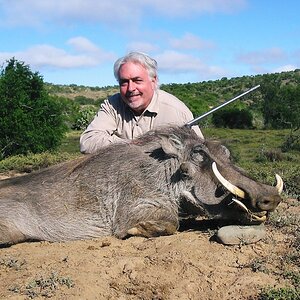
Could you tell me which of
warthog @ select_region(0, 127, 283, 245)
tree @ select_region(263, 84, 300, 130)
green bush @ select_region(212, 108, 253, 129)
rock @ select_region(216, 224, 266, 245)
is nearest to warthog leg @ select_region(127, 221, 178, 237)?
warthog @ select_region(0, 127, 283, 245)

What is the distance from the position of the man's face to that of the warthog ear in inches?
35.7

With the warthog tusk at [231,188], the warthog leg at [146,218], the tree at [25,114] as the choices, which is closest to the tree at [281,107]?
the tree at [25,114]

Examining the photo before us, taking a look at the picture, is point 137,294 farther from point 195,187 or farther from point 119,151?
point 119,151

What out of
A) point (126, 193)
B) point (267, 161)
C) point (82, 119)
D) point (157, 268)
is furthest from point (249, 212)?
point (82, 119)

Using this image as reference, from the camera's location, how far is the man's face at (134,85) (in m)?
5.97

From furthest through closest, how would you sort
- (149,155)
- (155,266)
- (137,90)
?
(137,90)
(149,155)
(155,266)

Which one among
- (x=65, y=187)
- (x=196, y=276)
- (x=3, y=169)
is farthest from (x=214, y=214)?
(x=3, y=169)

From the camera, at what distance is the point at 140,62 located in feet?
19.7

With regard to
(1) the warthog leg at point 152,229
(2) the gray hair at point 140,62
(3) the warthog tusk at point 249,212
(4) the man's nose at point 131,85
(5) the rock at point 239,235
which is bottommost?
(1) the warthog leg at point 152,229

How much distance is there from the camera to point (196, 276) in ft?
12.7

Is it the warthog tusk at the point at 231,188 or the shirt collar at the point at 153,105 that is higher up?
the shirt collar at the point at 153,105

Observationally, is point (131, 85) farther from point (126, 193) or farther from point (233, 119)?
point (233, 119)

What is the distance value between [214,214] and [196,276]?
109cm

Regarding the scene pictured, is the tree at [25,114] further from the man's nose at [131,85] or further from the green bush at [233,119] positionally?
the green bush at [233,119]
